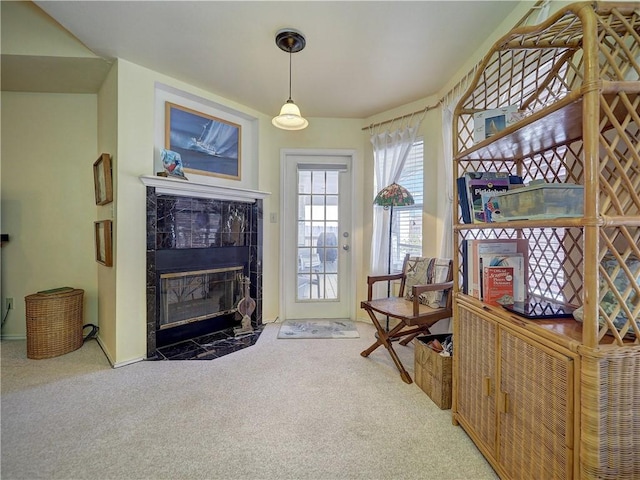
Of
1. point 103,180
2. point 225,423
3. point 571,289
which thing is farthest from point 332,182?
point 225,423

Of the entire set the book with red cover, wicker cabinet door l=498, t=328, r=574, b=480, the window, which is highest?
the window

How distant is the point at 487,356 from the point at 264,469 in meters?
1.14

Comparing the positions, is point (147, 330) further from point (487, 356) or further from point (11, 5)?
point (11, 5)

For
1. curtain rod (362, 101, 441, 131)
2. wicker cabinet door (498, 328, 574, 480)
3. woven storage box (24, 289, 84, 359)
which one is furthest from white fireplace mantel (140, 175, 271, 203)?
wicker cabinet door (498, 328, 574, 480)

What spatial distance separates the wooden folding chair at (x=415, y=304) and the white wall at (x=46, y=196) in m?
2.89

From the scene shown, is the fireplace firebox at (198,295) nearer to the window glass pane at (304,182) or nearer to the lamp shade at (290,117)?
the window glass pane at (304,182)

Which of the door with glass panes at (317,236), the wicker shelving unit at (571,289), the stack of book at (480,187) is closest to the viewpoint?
the wicker shelving unit at (571,289)

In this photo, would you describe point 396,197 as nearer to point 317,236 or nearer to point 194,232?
point 317,236

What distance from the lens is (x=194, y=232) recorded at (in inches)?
105

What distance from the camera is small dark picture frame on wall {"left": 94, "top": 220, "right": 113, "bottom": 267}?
229 centimetres

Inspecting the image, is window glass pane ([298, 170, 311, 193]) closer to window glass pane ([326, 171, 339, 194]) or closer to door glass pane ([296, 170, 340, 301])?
door glass pane ([296, 170, 340, 301])

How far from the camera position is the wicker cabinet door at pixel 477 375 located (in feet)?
4.05

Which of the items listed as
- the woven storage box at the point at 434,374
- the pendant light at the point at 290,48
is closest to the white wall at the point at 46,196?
the pendant light at the point at 290,48

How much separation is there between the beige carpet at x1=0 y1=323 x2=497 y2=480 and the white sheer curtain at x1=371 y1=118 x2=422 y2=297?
108 cm
